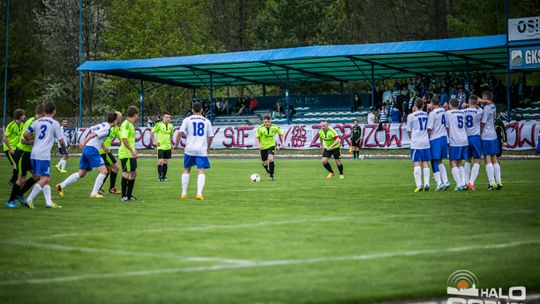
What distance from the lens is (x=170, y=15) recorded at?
72625 millimetres

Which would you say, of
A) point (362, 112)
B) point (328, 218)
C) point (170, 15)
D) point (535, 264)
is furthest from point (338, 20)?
point (535, 264)

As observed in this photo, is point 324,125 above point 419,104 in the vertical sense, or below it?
below

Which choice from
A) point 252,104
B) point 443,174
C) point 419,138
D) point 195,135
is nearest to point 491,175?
point 443,174

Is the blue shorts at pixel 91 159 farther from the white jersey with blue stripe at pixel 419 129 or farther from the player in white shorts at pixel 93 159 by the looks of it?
the white jersey with blue stripe at pixel 419 129

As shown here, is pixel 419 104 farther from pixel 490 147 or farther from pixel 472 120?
pixel 490 147

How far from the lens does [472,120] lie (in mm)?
20422

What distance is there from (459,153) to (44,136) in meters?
9.56

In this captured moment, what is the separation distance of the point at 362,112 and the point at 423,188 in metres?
30.2

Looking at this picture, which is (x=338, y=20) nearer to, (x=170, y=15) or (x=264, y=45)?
(x=264, y=45)

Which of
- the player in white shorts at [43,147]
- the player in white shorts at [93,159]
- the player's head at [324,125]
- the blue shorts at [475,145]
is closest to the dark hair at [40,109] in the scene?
the player in white shorts at [43,147]

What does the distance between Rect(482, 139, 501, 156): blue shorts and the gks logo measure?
39.7ft

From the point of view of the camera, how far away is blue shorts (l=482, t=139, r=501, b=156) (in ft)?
66.8

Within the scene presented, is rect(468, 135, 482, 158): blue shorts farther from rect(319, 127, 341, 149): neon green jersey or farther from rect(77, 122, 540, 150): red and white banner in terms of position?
rect(77, 122, 540, 150): red and white banner

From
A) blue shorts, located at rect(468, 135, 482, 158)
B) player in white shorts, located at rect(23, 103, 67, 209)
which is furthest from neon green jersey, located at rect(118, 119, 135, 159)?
blue shorts, located at rect(468, 135, 482, 158)
